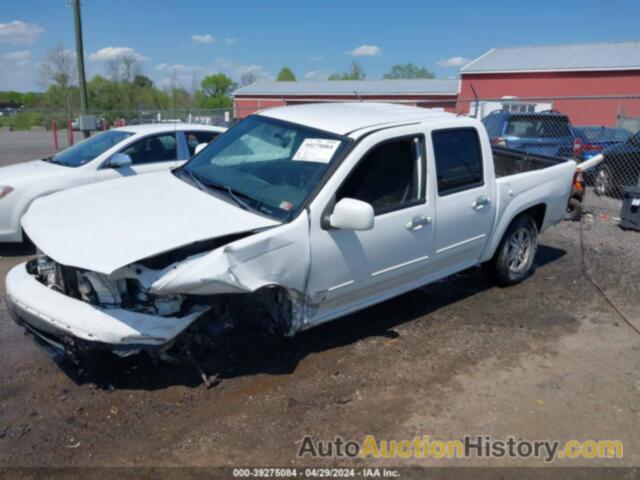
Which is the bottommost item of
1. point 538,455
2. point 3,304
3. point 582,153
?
point 538,455

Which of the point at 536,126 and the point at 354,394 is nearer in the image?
the point at 354,394

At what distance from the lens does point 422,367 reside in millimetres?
4160

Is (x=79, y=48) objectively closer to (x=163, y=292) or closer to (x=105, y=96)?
(x=163, y=292)

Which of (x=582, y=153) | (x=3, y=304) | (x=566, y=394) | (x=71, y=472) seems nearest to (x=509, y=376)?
(x=566, y=394)

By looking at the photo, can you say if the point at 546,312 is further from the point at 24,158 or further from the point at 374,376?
the point at 24,158

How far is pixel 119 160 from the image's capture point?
7.00 m

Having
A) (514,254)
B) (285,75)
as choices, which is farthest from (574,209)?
(285,75)

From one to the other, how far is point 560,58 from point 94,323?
32548 mm

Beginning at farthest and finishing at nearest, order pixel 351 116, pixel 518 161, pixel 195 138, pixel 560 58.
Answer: pixel 560 58 → pixel 195 138 → pixel 518 161 → pixel 351 116

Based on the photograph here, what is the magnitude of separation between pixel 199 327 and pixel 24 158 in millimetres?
14864

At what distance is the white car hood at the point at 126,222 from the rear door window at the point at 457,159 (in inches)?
67.9

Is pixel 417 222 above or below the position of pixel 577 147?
below

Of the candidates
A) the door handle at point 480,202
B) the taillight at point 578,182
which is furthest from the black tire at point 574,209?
the door handle at point 480,202

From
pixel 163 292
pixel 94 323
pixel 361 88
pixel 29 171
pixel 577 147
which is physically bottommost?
pixel 94 323
